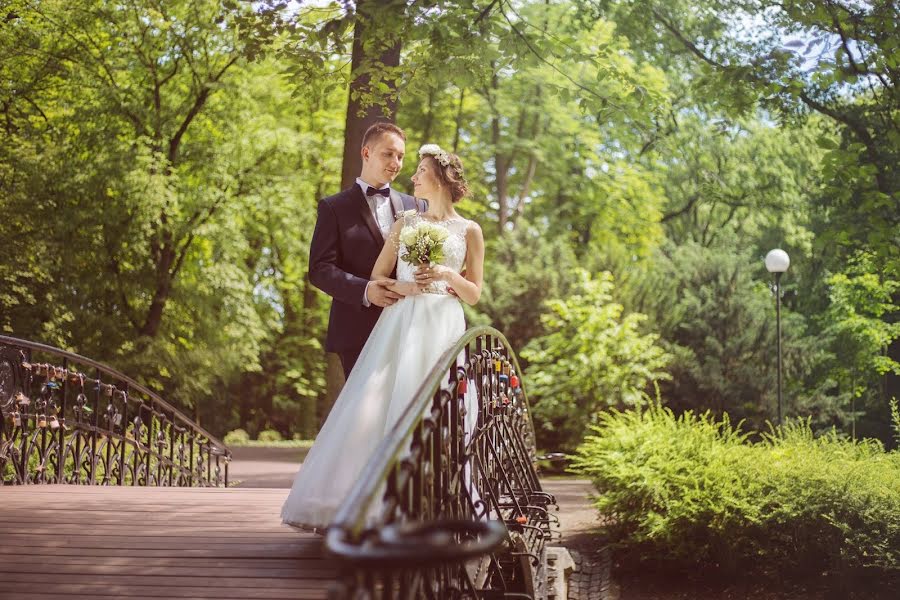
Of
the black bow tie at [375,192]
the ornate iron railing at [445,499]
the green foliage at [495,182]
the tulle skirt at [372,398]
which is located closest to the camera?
the ornate iron railing at [445,499]

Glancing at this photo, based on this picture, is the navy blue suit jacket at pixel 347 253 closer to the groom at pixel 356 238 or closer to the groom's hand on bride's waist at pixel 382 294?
the groom at pixel 356 238

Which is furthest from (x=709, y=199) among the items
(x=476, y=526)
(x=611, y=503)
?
(x=476, y=526)

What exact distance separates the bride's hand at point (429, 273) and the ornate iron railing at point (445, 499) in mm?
360

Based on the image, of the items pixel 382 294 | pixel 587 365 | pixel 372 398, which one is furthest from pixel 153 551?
pixel 587 365

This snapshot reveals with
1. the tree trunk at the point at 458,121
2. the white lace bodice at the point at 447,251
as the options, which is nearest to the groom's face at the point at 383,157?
the white lace bodice at the point at 447,251

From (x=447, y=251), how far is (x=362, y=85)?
3468mm

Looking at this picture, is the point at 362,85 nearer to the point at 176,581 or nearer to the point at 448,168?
the point at 448,168

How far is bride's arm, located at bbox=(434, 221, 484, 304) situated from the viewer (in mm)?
5102

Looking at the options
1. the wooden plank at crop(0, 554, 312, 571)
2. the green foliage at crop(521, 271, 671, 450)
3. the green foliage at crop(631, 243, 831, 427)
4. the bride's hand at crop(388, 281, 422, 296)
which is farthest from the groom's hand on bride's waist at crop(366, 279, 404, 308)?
the green foliage at crop(631, 243, 831, 427)

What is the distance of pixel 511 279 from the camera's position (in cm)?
1872

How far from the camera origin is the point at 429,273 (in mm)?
4949

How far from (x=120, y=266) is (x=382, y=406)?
13.8 meters

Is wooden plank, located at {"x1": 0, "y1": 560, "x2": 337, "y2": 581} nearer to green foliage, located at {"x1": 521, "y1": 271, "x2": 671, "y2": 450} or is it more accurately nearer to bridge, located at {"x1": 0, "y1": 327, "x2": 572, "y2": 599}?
bridge, located at {"x1": 0, "y1": 327, "x2": 572, "y2": 599}

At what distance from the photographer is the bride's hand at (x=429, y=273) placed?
4941 mm
